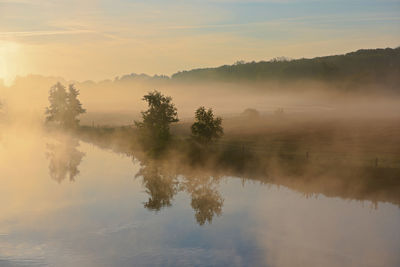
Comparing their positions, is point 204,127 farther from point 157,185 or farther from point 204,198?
point 204,198

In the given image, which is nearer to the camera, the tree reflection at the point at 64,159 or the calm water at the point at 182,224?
the calm water at the point at 182,224

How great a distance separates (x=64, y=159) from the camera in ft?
239

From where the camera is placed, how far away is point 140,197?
4600 centimetres

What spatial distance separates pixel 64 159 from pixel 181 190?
32.0 meters

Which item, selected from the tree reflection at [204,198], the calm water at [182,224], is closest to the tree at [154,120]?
the calm water at [182,224]

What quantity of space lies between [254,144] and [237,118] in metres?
43.2

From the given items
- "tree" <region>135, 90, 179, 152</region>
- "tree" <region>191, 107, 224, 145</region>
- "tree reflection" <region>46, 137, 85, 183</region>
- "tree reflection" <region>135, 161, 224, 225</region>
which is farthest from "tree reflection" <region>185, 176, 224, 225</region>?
"tree" <region>135, 90, 179, 152</region>

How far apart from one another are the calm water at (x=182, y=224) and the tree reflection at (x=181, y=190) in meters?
0.11

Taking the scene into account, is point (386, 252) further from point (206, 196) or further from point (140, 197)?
point (140, 197)

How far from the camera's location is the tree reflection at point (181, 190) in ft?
135

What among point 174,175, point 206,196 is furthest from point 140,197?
point 174,175

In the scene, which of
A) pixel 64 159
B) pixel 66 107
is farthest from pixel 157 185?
pixel 66 107

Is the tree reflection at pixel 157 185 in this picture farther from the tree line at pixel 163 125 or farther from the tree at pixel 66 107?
the tree at pixel 66 107

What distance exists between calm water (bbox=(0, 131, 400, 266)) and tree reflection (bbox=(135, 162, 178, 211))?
0.42ft
